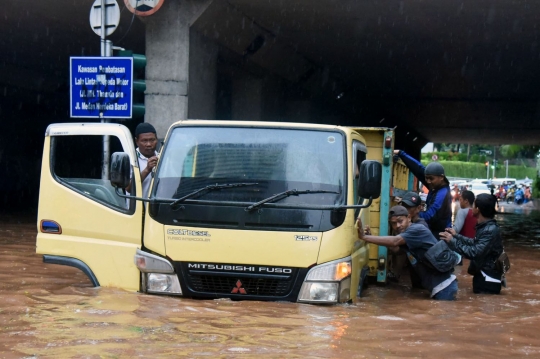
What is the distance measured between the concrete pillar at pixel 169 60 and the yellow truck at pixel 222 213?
690 cm

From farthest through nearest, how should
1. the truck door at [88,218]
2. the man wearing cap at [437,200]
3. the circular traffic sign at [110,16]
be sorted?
1. the circular traffic sign at [110,16]
2. the man wearing cap at [437,200]
3. the truck door at [88,218]

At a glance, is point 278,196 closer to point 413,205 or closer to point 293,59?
point 413,205

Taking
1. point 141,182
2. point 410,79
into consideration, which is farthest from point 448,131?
point 141,182

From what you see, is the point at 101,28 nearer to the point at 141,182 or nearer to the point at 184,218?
the point at 141,182

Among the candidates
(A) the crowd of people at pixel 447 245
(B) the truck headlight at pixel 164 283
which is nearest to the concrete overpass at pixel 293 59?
(A) the crowd of people at pixel 447 245

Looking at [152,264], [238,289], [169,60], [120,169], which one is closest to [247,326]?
[238,289]

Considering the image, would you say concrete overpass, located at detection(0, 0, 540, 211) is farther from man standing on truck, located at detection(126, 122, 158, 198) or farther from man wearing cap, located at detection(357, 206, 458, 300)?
man wearing cap, located at detection(357, 206, 458, 300)

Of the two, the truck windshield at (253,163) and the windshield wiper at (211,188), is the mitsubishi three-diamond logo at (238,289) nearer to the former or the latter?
the truck windshield at (253,163)

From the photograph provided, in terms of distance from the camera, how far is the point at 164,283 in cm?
690

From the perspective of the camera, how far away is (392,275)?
10109 millimetres

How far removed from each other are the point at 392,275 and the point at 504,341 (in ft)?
12.6

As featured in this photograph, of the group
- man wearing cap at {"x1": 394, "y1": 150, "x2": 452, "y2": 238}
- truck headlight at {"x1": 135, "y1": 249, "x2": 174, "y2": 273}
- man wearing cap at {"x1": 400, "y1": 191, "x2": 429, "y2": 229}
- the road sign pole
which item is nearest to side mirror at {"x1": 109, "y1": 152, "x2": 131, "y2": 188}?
truck headlight at {"x1": 135, "y1": 249, "x2": 174, "y2": 273}

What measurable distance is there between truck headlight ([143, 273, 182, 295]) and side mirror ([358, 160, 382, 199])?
5.49ft

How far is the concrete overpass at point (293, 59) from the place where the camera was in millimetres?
15141
